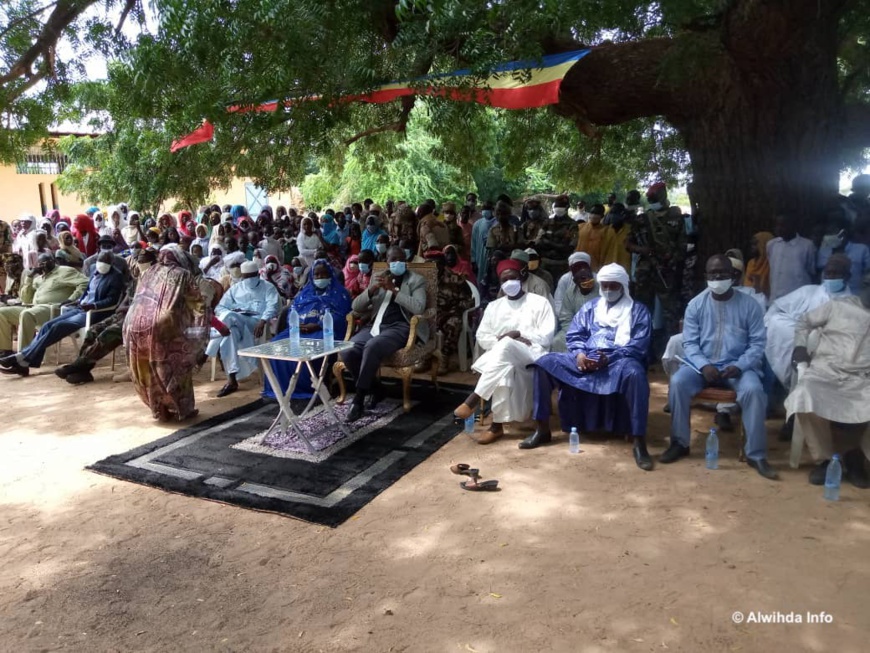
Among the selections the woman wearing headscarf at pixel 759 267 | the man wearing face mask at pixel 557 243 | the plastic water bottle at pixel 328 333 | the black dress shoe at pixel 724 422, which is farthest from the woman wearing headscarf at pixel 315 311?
the woman wearing headscarf at pixel 759 267

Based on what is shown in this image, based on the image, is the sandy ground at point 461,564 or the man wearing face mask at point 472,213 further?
the man wearing face mask at point 472,213

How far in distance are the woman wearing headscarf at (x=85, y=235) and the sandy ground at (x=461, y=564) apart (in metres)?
7.23

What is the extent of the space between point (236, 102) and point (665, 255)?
483 cm

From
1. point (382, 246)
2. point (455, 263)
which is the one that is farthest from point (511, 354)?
point (382, 246)

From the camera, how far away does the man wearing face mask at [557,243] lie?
8.48m

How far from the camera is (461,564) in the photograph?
3.64 meters

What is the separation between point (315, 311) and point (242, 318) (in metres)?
1.00

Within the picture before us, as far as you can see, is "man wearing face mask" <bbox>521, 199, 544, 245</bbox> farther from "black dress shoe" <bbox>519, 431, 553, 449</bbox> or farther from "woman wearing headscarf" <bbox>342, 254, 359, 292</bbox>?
"black dress shoe" <bbox>519, 431, 553, 449</bbox>

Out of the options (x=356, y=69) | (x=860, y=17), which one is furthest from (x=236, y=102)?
(x=860, y=17)

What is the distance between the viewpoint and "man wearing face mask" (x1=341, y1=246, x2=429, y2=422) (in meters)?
6.29

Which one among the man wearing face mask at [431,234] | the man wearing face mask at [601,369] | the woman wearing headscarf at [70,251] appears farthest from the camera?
the woman wearing headscarf at [70,251]

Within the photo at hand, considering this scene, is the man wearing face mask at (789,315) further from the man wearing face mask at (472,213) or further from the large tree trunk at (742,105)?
the man wearing face mask at (472,213)

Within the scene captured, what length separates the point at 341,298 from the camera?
7105 millimetres

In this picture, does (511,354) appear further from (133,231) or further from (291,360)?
(133,231)
